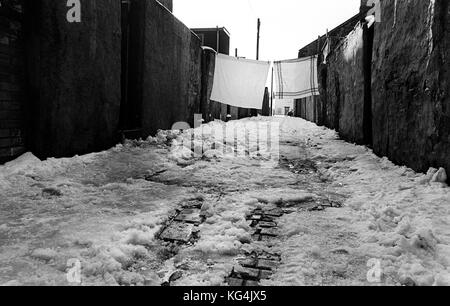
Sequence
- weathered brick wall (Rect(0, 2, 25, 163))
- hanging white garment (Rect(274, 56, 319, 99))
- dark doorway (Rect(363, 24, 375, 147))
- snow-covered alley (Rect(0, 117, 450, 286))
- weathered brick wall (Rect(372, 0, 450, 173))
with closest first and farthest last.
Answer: snow-covered alley (Rect(0, 117, 450, 286)) → weathered brick wall (Rect(372, 0, 450, 173)) → weathered brick wall (Rect(0, 2, 25, 163)) → dark doorway (Rect(363, 24, 375, 147)) → hanging white garment (Rect(274, 56, 319, 99))

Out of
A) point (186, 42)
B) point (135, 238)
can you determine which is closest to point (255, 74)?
point (186, 42)

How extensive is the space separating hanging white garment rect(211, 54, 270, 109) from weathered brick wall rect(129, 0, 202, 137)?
1.99 meters

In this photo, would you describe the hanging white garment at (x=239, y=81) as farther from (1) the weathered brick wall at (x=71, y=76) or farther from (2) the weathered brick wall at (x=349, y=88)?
A: (1) the weathered brick wall at (x=71, y=76)

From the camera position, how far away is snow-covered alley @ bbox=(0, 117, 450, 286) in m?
1.45

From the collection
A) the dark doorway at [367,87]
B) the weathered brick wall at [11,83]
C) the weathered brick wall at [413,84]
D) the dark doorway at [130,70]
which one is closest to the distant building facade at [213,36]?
the dark doorway at [130,70]

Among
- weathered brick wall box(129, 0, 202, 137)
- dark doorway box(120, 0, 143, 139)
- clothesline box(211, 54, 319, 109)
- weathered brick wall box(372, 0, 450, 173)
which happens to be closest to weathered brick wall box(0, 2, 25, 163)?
dark doorway box(120, 0, 143, 139)

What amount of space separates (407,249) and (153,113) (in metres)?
4.34

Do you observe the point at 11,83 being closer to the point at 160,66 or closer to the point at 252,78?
the point at 160,66

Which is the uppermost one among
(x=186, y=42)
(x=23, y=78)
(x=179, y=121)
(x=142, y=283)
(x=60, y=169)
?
(x=186, y=42)

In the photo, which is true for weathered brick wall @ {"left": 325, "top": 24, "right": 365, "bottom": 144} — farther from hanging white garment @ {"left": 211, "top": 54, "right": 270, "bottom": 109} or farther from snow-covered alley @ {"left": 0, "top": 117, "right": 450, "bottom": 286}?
hanging white garment @ {"left": 211, "top": 54, "right": 270, "bottom": 109}

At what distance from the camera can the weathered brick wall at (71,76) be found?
10.3 feet

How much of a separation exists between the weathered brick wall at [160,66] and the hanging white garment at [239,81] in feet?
6.52

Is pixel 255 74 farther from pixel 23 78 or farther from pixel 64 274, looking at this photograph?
pixel 64 274

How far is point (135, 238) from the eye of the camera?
1782 millimetres
